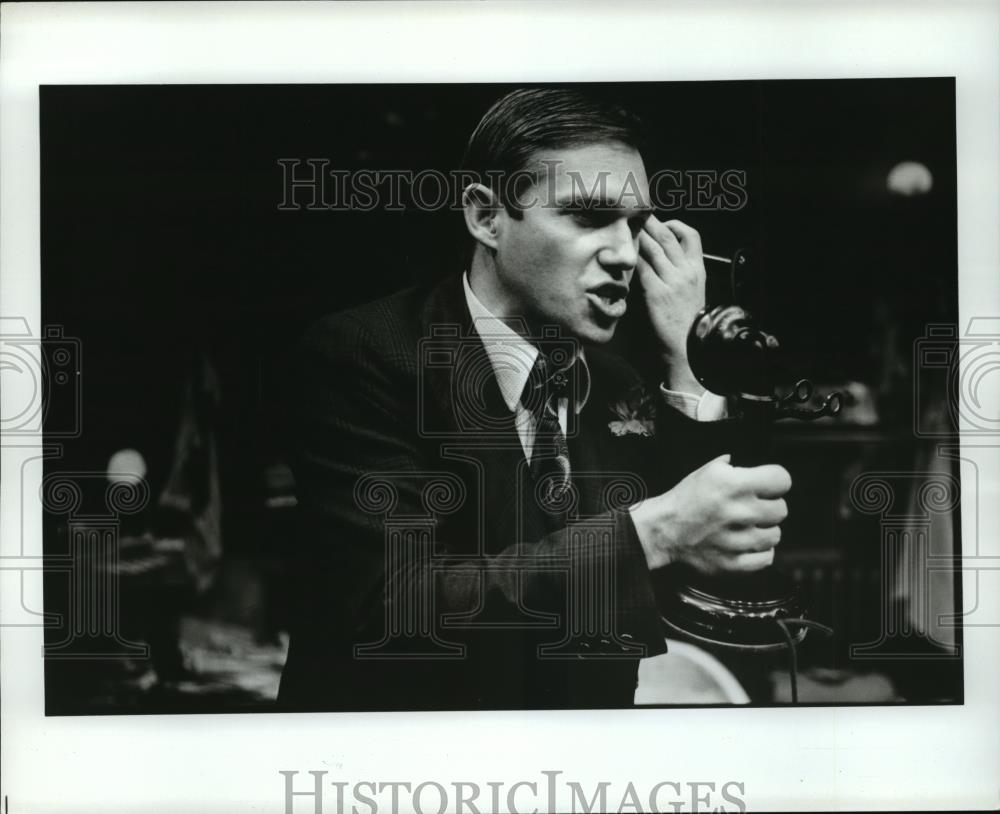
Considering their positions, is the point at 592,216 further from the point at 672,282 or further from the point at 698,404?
the point at 698,404

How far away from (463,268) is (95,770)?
1997mm

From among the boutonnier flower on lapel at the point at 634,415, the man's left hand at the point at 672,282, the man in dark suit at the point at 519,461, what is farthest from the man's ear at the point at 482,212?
the boutonnier flower on lapel at the point at 634,415

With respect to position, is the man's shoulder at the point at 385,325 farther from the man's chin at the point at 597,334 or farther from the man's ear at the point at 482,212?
the man's chin at the point at 597,334

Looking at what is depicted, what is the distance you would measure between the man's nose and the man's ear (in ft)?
1.15

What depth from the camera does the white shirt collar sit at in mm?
3240

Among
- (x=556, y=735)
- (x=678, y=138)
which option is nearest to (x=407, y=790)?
(x=556, y=735)

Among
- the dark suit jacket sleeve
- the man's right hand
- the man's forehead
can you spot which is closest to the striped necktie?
the dark suit jacket sleeve

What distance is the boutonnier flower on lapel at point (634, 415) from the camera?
10.6ft

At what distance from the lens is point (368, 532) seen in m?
3.21

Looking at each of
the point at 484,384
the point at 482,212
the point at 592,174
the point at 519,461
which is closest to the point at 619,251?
the point at 592,174

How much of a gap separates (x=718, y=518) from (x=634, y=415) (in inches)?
16.7

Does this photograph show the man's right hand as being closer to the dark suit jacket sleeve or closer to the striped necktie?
the dark suit jacket sleeve

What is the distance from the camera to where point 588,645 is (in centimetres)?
324

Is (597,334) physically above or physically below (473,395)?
above
